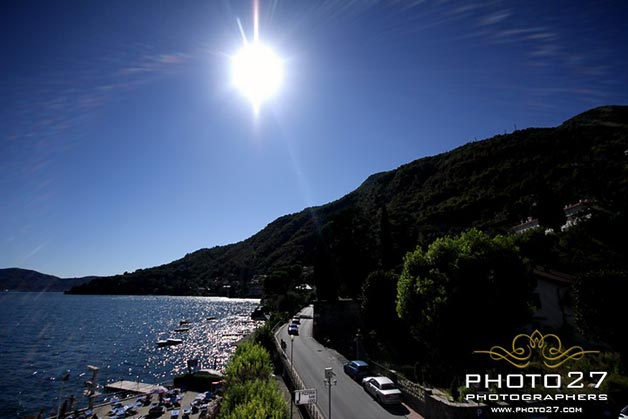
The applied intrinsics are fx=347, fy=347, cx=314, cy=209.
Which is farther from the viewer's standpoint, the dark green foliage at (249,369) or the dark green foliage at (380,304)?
the dark green foliage at (380,304)

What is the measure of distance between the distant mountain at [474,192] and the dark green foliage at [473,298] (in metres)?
13.8

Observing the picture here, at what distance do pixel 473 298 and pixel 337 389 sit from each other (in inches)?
399

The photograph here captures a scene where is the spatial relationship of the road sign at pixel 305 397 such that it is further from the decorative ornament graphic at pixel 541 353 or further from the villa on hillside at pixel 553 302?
the villa on hillside at pixel 553 302

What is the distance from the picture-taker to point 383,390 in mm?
18906

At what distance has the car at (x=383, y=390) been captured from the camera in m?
18.3

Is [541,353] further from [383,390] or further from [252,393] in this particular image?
[252,393]

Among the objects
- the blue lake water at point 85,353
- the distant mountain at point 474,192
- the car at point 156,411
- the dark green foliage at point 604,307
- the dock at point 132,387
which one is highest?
the distant mountain at point 474,192

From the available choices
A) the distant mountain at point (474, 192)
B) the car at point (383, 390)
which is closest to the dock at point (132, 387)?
the distant mountain at point (474, 192)

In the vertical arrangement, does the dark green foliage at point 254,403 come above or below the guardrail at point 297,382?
above

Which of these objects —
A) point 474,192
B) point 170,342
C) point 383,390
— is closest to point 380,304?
point 383,390

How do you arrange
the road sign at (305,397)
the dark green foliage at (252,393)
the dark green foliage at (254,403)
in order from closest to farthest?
the dark green foliage at (254,403), the dark green foliage at (252,393), the road sign at (305,397)

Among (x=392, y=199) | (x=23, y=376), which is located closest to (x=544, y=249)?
(x=23, y=376)

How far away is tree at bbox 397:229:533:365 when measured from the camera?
19859mm

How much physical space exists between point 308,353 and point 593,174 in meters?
72.0
